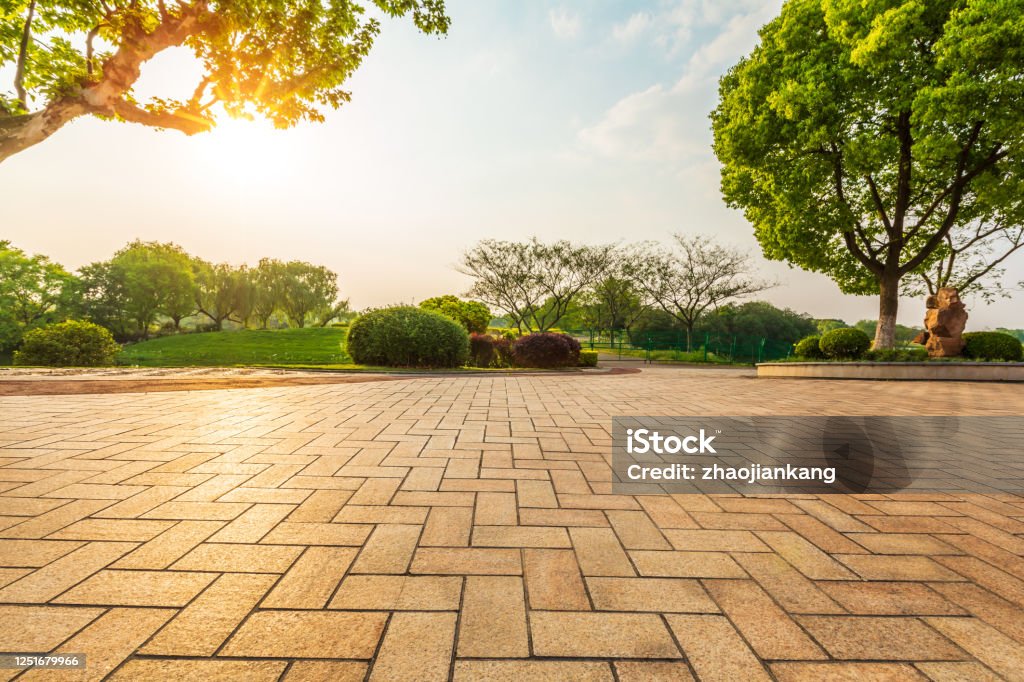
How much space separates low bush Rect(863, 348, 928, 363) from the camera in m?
12.0

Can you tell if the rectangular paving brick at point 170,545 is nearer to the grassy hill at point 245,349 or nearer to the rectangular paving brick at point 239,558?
the rectangular paving brick at point 239,558

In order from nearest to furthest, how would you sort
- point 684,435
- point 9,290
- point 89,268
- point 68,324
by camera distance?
1. point 684,435
2. point 68,324
3. point 9,290
4. point 89,268

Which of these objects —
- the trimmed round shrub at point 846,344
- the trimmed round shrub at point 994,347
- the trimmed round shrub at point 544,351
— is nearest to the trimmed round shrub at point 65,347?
the trimmed round shrub at point 544,351

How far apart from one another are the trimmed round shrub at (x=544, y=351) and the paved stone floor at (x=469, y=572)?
43.3 feet

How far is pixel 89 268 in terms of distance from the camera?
36.9m

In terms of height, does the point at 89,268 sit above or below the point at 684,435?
above

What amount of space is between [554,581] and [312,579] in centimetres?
98

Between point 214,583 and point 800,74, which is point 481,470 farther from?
point 800,74

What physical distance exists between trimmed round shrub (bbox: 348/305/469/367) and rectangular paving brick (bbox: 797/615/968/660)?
13.1 m

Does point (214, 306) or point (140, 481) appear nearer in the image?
point (140, 481)

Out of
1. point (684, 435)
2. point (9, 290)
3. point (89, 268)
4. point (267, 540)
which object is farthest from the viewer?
point (89, 268)

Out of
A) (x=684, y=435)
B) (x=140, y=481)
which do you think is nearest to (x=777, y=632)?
(x=684, y=435)

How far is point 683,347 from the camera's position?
98.5ft

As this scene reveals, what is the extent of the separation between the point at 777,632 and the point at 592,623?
623 mm
